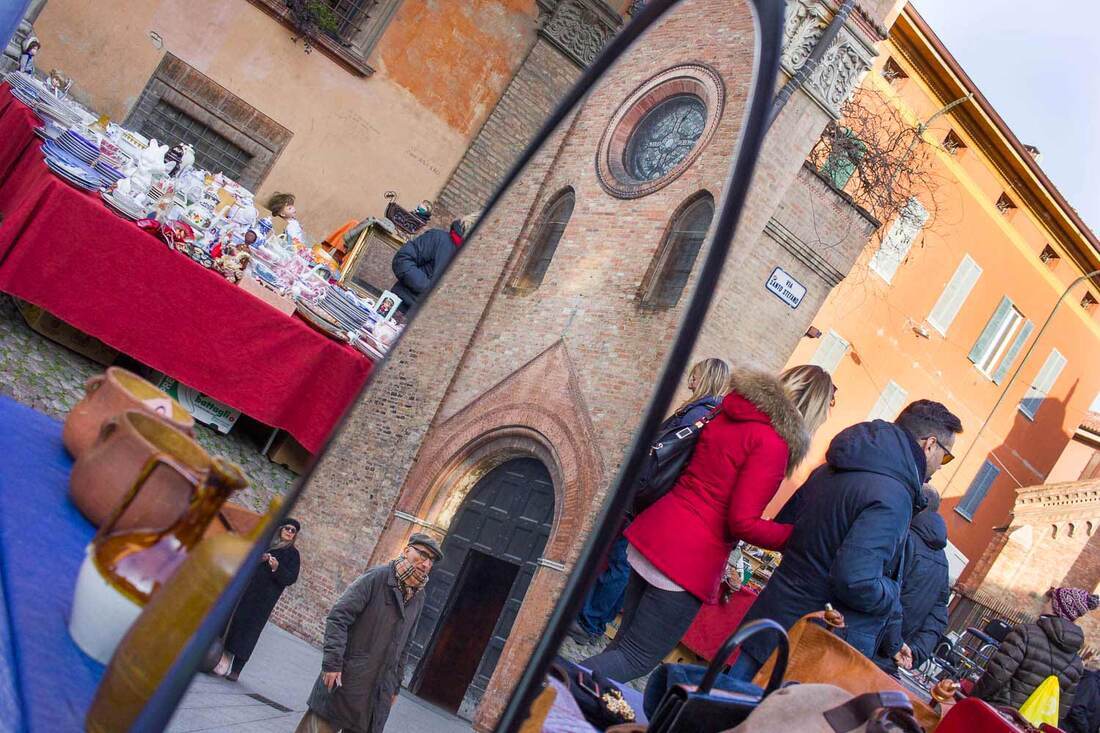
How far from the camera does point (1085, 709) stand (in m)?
5.80

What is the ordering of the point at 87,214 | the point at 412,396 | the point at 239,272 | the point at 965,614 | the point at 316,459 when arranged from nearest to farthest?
the point at 316,459 < the point at 412,396 < the point at 87,214 < the point at 239,272 < the point at 965,614

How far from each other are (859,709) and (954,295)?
15.9 metres

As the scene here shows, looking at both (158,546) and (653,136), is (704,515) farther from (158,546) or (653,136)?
(158,546)

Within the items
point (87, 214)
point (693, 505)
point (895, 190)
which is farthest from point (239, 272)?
point (895, 190)

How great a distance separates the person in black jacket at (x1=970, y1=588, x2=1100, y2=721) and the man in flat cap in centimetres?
408

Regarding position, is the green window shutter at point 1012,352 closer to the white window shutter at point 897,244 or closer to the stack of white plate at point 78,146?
the white window shutter at point 897,244

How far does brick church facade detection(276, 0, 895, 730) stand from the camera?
98 cm

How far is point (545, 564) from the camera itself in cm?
95

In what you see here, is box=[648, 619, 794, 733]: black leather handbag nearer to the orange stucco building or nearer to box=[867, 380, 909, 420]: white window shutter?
the orange stucco building

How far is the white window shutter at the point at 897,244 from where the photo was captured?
14297 millimetres

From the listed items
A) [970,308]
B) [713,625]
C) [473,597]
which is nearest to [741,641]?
[473,597]

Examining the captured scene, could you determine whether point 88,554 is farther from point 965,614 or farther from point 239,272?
point 965,614

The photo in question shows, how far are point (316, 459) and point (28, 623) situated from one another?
276 millimetres

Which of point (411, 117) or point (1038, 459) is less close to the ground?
point (1038, 459)
